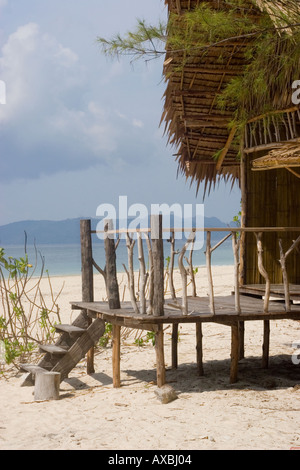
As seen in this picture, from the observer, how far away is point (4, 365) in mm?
9258

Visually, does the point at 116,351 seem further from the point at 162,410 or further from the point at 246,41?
the point at 246,41

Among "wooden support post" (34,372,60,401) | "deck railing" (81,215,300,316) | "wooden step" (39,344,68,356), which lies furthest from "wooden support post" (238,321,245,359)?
"wooden support post" (34,372,60,401)

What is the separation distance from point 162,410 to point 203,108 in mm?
4948

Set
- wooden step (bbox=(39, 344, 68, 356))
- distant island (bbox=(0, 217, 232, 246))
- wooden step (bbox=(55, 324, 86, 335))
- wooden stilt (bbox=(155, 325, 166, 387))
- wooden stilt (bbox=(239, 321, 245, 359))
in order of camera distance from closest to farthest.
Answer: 1. wooden stilt (bbox=(155, 325, 166, 387))
2. wooden step (bbox=(39, 344, 68, 356))
3. wooden step (bbox=(55, 324, 86, 335))
4. wooden stilt (bbox=(239, 321, 245, 359))
5. distant island (bbox=(0, 217, 232, 246))

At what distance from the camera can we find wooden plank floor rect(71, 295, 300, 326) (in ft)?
21.8

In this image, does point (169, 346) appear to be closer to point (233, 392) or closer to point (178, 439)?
point (233, 392)

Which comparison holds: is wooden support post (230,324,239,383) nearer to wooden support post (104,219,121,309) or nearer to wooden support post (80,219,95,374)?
wooden support post (104,219,121,309)

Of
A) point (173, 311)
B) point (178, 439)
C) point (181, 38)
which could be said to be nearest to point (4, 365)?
point (173, 311)

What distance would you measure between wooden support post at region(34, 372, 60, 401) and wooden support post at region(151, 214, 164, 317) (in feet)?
4.93

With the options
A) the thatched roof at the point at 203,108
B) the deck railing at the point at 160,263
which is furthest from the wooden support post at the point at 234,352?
the thatched roof at the point at 203,108

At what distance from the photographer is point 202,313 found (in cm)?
683

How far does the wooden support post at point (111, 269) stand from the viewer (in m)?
7.50

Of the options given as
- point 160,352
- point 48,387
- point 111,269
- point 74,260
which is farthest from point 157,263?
point 74,260

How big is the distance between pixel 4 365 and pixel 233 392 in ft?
12.8
